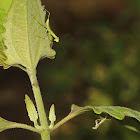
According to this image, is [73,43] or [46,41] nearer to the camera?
[46,41]

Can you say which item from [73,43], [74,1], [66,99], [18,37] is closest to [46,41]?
[18,37]

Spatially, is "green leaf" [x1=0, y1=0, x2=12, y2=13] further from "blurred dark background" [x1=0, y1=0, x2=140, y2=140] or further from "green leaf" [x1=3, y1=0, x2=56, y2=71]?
"blurred dark background" [x1=0, y1=0, x2=140, y2=140]

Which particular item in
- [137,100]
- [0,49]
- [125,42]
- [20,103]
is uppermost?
[0,49]

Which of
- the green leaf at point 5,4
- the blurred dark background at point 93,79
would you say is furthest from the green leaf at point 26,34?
the blurred dark background at point 93,79

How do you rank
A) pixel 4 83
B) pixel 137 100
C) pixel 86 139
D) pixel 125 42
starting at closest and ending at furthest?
pixel 137 100 → pixel 86 139 → pixel 125 42 → pixel 4 83

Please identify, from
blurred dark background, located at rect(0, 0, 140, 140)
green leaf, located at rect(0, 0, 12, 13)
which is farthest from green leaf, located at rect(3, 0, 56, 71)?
blurred dark background, located at rect(0, 0, 140, 140)

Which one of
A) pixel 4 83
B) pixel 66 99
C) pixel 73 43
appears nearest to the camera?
pixel 73 43

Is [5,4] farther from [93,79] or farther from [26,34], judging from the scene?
[93,79]

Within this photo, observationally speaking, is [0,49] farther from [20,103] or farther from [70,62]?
[20,103]
